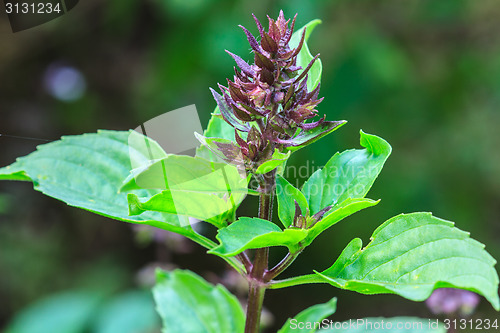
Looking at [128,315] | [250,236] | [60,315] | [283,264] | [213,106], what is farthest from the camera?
[213,106]

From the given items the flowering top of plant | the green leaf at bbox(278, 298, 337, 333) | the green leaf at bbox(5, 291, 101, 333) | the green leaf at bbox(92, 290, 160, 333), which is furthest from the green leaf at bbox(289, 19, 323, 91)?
the green leaf at bbox(5, 291, 101, 333)

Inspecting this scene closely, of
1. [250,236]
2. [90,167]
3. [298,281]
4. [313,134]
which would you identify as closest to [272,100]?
[313,134]

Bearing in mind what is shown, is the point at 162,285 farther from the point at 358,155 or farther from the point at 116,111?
the point at 116,111

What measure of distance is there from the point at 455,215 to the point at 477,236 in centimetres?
18

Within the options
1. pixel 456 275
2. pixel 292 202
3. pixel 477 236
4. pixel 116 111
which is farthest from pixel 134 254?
pixel 456 275

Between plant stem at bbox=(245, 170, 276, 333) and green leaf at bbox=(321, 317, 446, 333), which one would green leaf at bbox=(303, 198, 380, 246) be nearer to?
plant stem at bbox=(245, 170, 276, 333)

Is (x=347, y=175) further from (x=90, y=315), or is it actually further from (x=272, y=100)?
(x=90, y=315)

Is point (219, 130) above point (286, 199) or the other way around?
above

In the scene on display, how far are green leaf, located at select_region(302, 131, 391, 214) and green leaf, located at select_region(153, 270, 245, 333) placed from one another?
0.30 metres

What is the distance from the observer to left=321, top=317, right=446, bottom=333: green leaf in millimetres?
798

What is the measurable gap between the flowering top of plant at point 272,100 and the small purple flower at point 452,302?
0.75 metres

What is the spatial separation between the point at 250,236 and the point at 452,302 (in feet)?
2.65

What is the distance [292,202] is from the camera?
719mm

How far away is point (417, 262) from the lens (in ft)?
2.10
